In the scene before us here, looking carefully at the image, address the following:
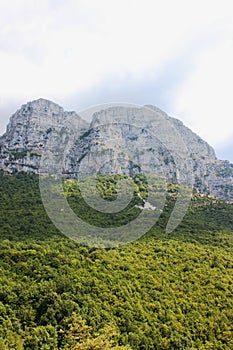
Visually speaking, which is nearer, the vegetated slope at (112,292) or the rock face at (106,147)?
the vegetated slope at (112,292)

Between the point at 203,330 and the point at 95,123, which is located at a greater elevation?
the point at 95,123

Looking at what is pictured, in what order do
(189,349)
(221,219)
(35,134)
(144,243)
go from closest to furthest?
(189,349)
(144,243)
(221,219)
(35,134)

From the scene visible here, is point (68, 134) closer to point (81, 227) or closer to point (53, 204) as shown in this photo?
point (53, 204)

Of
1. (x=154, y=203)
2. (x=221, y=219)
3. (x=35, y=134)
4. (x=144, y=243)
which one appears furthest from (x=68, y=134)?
(x=144, y=243)

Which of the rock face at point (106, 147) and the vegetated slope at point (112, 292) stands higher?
the rock face at point (106, 147)

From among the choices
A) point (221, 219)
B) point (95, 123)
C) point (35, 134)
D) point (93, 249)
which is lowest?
point (93, 249)

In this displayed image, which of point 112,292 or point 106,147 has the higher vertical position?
point 106,147
